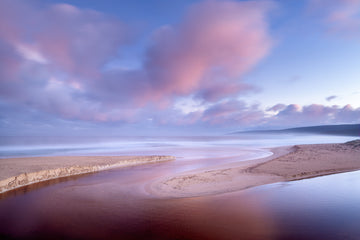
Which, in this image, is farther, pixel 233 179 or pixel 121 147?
pixel 121 147

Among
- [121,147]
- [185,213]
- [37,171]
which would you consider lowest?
[185,213]

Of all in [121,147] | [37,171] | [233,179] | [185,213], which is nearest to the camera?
[185,213]

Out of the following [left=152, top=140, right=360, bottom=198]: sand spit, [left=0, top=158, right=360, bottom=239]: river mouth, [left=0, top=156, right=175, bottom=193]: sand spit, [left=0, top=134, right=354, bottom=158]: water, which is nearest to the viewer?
[left=0, top=158, right=360, bottom=239]: river mouth

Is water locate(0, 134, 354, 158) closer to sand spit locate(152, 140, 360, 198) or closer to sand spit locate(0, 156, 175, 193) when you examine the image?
sand spit locate(0, 156, 175, 193)

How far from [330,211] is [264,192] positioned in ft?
10.1

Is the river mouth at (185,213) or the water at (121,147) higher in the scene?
the water at (121,147)

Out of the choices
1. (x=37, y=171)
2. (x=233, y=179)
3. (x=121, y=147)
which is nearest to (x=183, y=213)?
(x=233, y=179)

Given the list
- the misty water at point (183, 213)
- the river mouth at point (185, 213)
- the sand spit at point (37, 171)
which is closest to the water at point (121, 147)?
the sand spit at point (37, 171)

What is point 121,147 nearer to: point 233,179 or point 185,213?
point 233,179

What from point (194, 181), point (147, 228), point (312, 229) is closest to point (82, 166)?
point (194, 181)

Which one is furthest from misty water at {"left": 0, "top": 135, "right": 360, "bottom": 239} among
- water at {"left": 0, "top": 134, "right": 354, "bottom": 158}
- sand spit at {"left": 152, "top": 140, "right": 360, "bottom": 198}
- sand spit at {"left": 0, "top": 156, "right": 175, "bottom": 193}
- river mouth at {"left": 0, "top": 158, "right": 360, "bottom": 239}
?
water at {"left": 0, "top": 134, "right": 354, "bottom": 158}

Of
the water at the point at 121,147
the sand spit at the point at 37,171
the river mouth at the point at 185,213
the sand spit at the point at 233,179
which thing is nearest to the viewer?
the river mouth at the point at 185,213

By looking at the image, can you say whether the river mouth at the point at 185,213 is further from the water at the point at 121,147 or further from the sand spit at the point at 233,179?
the water at the point at 121,147

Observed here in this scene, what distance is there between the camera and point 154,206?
9.30 m
